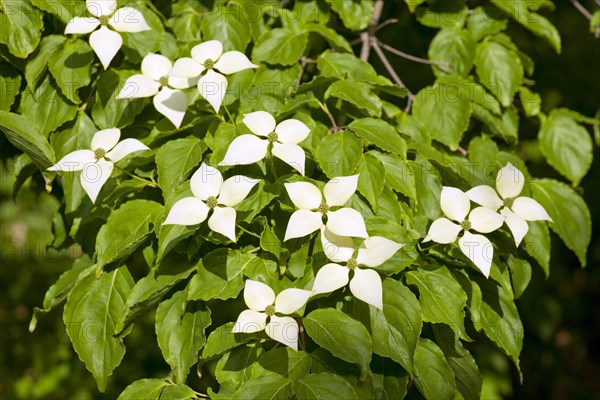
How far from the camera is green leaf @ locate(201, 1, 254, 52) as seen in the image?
159 cm

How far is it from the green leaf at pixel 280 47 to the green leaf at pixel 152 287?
0.52 metres

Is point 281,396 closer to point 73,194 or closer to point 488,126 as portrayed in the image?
point 73,194

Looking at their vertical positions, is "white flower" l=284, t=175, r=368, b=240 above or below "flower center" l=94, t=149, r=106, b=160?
above

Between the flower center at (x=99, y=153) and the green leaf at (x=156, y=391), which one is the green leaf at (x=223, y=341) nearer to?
the green leaf at (x=156, y=391)

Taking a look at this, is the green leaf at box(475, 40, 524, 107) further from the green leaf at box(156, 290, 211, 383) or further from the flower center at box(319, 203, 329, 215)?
the green leaf at box(156, 290, 211, 383)

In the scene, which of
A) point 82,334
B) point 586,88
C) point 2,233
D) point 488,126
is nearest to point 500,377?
point 586,88

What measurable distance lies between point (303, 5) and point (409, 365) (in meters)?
0.96

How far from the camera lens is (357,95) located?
145cm

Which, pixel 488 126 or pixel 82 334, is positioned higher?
pixel 488 126

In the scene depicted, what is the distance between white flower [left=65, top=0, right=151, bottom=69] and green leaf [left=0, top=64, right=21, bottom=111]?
214mm

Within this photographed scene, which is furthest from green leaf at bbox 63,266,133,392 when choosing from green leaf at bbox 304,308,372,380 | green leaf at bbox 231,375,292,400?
green leaf at bbox 304,308,372,380

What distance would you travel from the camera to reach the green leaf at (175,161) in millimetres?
1351

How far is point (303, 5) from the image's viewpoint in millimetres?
1756

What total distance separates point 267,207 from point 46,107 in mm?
561
